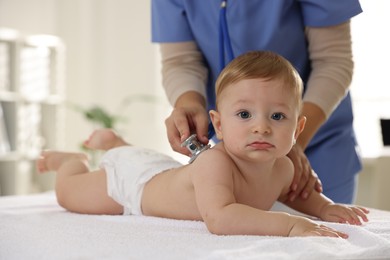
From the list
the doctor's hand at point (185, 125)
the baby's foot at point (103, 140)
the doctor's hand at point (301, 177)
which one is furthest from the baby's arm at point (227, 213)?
the baby's foot at point (103, 140)

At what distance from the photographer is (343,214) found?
1.39 m

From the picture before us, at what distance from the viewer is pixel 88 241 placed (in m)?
1.09

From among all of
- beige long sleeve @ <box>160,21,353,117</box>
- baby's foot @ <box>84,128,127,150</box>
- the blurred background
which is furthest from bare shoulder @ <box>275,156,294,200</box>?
the blurred background

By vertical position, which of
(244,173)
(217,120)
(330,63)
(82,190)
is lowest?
(82,190)

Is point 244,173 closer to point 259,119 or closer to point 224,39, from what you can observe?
point 259,119

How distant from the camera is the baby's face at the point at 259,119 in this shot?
1.23m

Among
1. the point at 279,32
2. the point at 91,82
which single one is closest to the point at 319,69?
the point at 279,32

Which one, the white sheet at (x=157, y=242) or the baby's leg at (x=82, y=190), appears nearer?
the white sheet at (x=157, y=242)

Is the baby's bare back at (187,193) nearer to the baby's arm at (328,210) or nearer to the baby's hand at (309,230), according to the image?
the baby's arm at (328,210)

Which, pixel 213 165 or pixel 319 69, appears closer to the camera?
pixel 213 165

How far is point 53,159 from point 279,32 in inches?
30.2

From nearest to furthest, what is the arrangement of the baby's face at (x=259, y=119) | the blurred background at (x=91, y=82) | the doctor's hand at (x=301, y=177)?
1. the baby's face at (x=259, y=119)
2. the doctor's hand at (x=301, y=177)
3. the blurred background at (x=91, y=82)

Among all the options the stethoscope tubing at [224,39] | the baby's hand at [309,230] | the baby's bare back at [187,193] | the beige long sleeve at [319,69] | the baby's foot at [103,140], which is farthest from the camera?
the baby's foot at [103,140]

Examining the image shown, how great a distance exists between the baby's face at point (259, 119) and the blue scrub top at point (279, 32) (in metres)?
0.46
